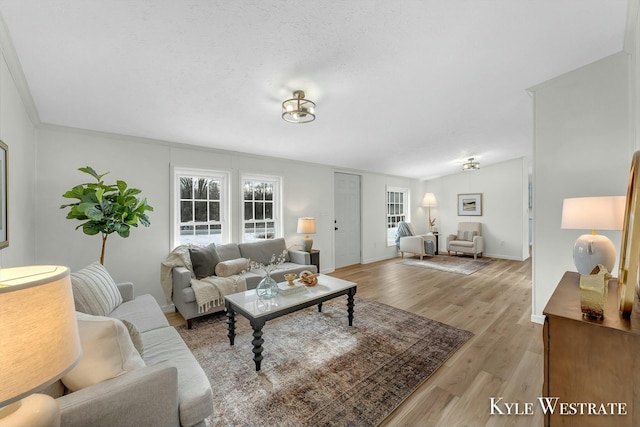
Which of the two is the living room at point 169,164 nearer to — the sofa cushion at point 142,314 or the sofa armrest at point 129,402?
the sofa cushion at point 142,314

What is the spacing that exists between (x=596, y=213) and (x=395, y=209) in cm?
542

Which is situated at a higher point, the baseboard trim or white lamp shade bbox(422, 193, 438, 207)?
white lamp shade bbox(422, 193, 438, 207)

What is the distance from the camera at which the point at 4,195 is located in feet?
5.61

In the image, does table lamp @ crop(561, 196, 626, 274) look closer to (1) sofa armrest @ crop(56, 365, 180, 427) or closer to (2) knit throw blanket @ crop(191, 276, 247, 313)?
(1) sofa armrest @ crop(56, 365, 180, 427)

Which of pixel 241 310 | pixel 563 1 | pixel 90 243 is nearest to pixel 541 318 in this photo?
pixel 563 1

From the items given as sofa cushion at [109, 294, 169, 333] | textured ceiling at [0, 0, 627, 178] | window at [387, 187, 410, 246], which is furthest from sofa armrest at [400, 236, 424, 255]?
sofa cushion at [109, 294, 169, 333]

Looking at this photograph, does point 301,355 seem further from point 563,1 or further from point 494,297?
point 563,1

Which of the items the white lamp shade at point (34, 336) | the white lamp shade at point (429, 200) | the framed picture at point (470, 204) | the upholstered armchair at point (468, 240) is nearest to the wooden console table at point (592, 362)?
the white lamp shade at point (34, 336)

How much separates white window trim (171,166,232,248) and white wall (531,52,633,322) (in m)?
4.11

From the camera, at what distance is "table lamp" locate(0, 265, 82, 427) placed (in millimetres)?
574

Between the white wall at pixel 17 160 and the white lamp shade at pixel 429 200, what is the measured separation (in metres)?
8.08


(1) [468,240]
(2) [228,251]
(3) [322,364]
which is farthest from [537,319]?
(1) [468,240]

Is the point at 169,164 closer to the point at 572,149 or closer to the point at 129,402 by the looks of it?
the point at 129,402

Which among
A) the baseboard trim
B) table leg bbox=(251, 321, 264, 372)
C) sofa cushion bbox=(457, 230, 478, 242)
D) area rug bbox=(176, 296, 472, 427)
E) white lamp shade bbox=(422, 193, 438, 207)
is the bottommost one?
area rug bbox=(176, 296, 472, 427)
